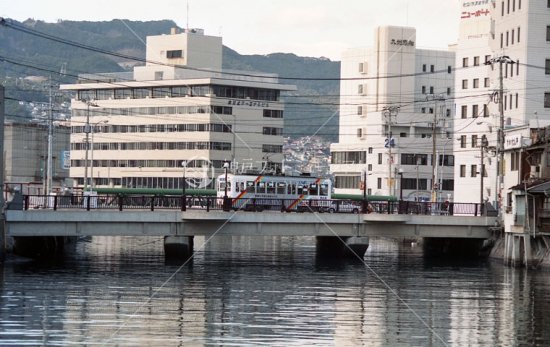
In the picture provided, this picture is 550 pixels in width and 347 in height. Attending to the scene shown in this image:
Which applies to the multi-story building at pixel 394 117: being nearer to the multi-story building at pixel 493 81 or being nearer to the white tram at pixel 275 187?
the multi-story building at pixel 493 81

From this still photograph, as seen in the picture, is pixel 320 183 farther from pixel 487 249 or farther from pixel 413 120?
pixel 413 120

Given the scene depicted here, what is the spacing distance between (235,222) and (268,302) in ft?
83.8

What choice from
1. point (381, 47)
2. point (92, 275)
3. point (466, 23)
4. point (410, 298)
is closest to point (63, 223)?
point (92, 275)

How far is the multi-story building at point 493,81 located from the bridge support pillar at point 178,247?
26440mm

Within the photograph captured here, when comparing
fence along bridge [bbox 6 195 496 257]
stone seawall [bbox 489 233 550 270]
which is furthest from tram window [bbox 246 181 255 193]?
stone seawall [bbox 489 233 550 270]

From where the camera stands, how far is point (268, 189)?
105000 millimetres

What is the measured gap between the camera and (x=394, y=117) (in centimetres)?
16938

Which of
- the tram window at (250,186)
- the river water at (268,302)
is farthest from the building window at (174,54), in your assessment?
the river water at (268,302)

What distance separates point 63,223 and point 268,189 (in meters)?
30.5

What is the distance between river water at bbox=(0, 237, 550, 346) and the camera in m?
45.1

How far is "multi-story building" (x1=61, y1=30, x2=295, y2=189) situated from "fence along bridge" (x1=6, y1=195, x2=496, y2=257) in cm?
9343

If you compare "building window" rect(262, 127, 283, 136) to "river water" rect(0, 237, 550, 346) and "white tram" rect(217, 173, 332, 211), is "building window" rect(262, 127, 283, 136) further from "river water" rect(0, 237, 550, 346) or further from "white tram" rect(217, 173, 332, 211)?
"river water" rect(0, 237, 550, 346)

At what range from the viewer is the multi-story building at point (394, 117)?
168750 mm

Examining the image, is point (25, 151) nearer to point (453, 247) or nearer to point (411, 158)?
point (411, 158)
